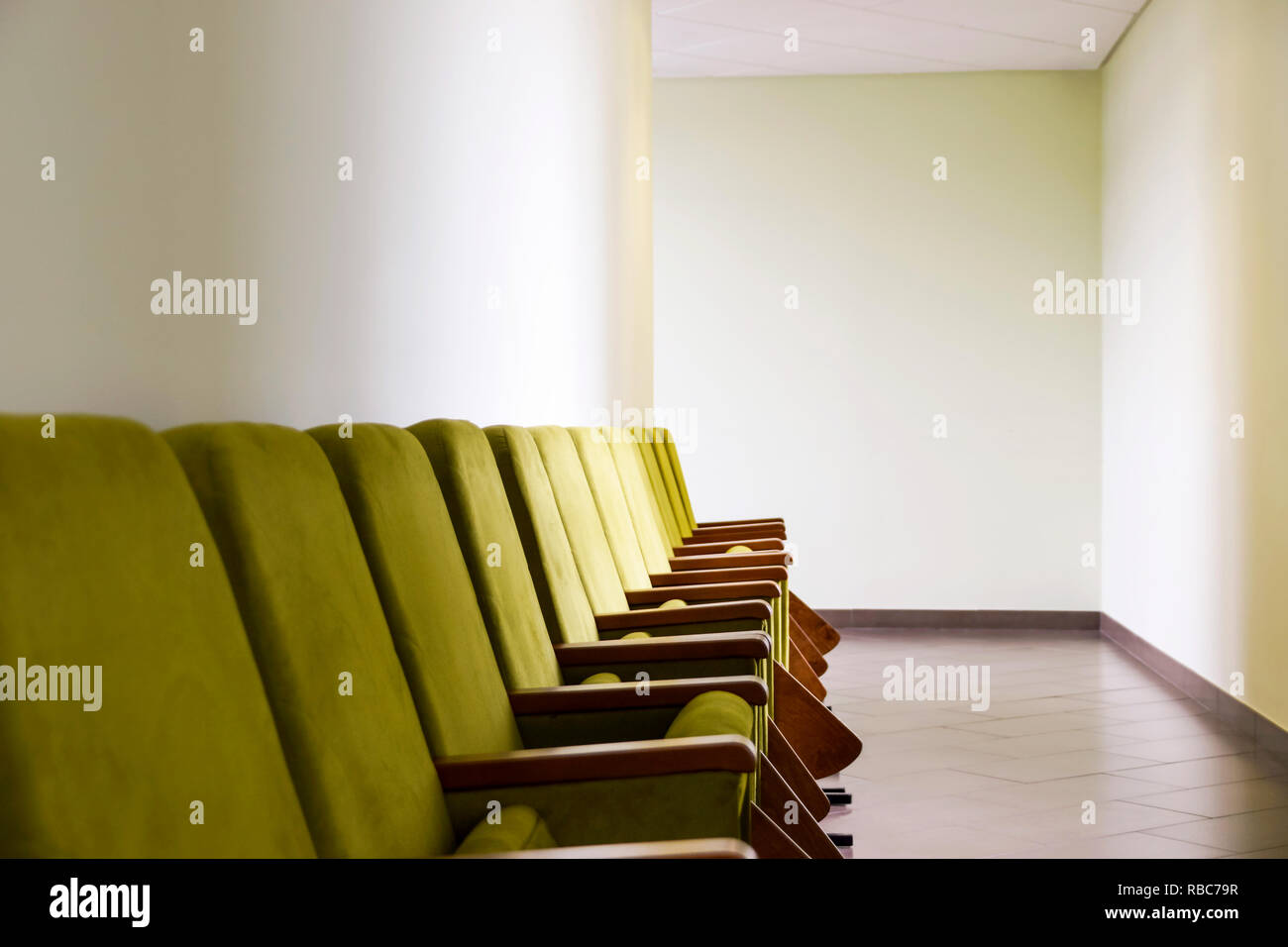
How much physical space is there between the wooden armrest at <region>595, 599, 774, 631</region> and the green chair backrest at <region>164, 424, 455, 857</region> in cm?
130

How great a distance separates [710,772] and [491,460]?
0.81 meters

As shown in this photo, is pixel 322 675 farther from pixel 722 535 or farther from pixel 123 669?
pixel 722 535

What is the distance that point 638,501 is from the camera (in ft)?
13.5

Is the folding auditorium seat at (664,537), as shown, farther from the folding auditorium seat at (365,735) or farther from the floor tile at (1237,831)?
the folding auditorium seat at (365,735)

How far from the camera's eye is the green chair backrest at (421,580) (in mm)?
1532

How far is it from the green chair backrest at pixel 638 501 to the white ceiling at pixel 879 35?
3810mm

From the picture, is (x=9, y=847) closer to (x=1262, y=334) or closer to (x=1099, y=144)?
(x=1262, y=334)

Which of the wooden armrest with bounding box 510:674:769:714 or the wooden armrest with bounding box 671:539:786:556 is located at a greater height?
the wooden armrest with bounding box 510:674:769:714

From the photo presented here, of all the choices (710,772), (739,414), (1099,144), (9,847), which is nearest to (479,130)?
(710,772)

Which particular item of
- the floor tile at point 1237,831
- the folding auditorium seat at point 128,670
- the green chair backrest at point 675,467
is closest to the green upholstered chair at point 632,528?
the green chair backrest at point 675,467

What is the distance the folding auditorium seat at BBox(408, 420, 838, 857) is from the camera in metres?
1.91

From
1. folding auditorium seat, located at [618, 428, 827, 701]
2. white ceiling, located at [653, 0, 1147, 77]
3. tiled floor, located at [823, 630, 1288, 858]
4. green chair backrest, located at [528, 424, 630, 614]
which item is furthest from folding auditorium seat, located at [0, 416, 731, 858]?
white ceiling, located at [653, 0, 1147, 77]

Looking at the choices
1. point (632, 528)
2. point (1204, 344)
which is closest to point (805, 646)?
point (632, 528)

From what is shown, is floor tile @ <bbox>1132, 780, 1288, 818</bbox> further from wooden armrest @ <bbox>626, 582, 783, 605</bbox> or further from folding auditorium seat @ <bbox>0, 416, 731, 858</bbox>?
folding auditorium seat @ <bbox>0, 416, 731, 858</bbox>
